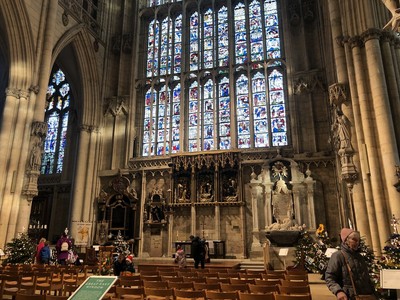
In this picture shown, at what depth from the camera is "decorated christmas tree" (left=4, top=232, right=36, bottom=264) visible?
42.2 ft

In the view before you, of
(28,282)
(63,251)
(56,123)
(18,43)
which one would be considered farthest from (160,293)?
(56,123)

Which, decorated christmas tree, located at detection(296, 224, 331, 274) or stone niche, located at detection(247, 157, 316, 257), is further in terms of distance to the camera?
stone niche, located at detection(247, 157, 316, 257)

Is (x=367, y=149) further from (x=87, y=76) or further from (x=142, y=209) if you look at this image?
(x=87, y=76)

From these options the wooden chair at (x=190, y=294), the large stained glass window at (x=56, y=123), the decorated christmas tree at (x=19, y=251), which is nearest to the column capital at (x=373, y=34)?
the wooden chair at (x=190, y=294)

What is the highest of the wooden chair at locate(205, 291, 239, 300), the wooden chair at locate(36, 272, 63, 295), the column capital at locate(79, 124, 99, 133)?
the column capital at locate(79, 124, 99, 133)

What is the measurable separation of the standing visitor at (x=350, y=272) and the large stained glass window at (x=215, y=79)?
1506cm

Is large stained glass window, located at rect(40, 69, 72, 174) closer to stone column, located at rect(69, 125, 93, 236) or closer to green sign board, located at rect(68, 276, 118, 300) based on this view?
stone column, located at rect(69, 125, 93, 236)

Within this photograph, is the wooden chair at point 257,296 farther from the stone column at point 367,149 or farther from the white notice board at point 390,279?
the stone column at point 367,149

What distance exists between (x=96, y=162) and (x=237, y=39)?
37.5 ft

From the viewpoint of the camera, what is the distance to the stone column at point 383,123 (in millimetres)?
9328

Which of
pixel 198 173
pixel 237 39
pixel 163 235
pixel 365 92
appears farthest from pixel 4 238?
pixel 237 39

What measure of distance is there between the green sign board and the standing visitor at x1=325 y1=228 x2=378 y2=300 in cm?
219

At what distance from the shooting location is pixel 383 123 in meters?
9.88

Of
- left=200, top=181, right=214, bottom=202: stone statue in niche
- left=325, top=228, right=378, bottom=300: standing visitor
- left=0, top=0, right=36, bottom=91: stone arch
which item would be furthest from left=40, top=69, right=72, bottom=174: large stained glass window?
left=325, top=228, right=378, bottom=300: standing visitor
